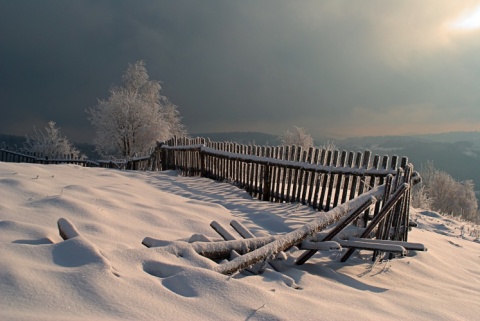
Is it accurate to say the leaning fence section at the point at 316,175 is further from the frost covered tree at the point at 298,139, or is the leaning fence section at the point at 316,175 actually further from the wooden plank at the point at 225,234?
the frost covered tree at the point at 298,139

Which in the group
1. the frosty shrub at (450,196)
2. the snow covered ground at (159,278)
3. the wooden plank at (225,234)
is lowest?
the frosty shrub at (450,196)

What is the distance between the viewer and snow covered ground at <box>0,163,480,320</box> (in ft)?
6.55

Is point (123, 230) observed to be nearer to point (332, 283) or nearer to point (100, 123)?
point (332, 283)

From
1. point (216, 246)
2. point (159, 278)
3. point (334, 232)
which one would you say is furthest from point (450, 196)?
point (159, 278)

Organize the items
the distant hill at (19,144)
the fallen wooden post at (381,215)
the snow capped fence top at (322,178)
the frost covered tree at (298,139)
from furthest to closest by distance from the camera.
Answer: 1. the frost covered tree at (298,139)
2. the distant hill at (19,144)
3. the snow capped fence top at (322,178)
4. the fallen wooden post at (381,215)

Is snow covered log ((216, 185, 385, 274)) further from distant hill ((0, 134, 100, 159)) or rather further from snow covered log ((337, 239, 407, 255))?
distant hill ((0, 134, 100, 159))

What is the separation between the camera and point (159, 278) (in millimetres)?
2498

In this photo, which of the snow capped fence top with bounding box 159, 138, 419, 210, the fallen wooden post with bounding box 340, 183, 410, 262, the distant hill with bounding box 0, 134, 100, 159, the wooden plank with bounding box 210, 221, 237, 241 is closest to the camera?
the wooden plank with bounding box 210, 221, 237, 241

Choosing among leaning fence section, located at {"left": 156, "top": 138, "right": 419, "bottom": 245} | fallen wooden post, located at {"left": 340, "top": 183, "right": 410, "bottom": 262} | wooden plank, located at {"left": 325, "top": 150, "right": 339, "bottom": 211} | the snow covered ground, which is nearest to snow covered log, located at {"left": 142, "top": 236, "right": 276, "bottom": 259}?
the snow covered ground

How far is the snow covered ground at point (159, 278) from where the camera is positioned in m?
2.00

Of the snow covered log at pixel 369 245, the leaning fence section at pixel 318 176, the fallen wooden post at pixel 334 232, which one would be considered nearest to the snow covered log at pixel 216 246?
the fallen wooden post at pixel 334 232

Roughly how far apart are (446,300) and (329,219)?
134cm

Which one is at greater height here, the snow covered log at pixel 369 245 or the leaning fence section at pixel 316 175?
the leaning fence section at pixel 316 175

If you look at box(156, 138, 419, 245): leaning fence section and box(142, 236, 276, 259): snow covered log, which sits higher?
box(156, 138, 419, 245): leaning fence section
